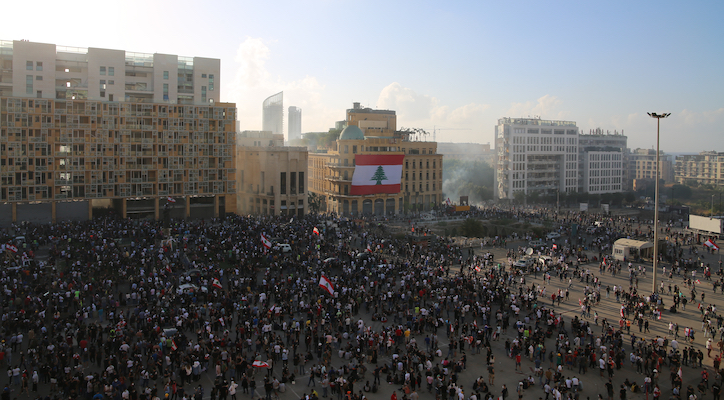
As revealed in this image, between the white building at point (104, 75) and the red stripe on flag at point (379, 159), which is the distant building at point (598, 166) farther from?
the white building at point (104, 75)

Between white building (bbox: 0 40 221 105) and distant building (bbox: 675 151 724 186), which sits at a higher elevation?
white building (bbox: 0 40 221 105)

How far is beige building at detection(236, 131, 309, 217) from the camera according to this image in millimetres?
77625

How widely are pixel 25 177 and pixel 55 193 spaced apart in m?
3.50

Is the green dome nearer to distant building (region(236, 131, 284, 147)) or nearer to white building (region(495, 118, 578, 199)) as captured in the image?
distant building (region(236, 131, 284, 147))

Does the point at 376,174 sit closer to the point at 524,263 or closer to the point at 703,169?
the point at 524,263

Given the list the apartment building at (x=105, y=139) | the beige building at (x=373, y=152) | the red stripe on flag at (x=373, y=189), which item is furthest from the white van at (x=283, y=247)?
the red stripe on flag at (x=373, y=189)

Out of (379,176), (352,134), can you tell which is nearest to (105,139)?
(352,134)

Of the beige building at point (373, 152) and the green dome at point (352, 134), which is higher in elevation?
the green dome at point (352, 134)

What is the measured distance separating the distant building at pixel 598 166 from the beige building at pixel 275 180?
85.4 metres

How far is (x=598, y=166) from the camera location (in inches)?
5517

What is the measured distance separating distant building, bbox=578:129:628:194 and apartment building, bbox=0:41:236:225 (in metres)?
97.9

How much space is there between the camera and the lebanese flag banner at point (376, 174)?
84750 millimetres

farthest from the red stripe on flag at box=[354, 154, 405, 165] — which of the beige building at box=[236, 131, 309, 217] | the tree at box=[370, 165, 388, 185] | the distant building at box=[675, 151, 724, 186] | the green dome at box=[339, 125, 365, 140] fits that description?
the distant building at box=[675, 151, 724, 186]

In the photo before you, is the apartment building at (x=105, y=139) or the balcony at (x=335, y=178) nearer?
the apartment building at (x=105, y=139)
